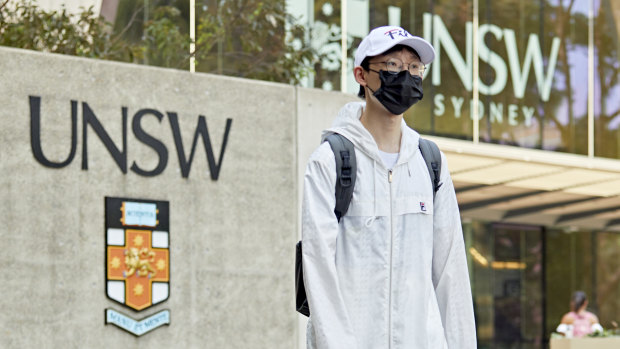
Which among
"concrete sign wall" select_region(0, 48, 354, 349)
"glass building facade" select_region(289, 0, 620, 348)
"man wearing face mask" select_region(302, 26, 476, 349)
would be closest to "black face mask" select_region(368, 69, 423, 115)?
"man wearing face mask" select_region(302, 26, 476, 349)

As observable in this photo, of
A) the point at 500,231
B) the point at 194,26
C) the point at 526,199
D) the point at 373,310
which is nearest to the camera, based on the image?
the point at 373,310

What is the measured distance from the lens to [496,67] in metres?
22.1

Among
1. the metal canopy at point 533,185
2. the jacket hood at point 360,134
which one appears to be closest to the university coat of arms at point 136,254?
the jacket hood at point 360,134

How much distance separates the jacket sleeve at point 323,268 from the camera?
12.4 feet

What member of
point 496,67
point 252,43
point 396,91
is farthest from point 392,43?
point 496,67

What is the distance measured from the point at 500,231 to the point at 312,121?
1792 cm

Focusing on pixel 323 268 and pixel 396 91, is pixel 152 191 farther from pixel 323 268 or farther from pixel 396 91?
pixel 323 268

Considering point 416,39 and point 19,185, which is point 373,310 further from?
point 19,185

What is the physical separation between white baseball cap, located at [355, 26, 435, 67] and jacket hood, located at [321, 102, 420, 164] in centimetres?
19

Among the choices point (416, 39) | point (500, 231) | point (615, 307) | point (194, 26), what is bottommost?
point (615, 307)

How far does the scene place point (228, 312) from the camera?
991 centimetres

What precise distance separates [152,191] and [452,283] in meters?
5.86

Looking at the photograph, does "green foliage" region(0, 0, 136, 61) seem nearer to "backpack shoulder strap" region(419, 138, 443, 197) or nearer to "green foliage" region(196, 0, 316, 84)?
"green foliage" region(196, 0, 316, 84)

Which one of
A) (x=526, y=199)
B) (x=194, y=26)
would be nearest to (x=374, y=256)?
(x=194, y=26)
